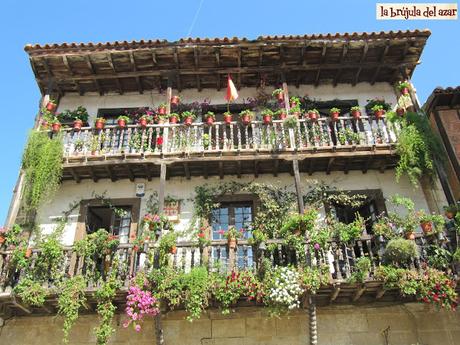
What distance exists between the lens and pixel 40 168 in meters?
10.9

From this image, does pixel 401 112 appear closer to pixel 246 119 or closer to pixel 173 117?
pixel 246 119

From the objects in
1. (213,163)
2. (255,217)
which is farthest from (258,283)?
(213,163)

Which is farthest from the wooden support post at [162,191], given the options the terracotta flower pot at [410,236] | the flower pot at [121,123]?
the terracotta flower pot at [410,236]

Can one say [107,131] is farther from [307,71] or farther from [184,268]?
[307,71]

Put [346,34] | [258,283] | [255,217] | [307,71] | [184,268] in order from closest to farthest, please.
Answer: [258,283], [184,268], [255,217], [346,34], [307,71]

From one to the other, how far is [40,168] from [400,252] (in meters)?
8.66

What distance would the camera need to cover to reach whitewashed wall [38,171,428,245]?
11.5 metres

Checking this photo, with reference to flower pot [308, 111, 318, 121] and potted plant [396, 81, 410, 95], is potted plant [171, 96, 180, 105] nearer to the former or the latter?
flower pot [308, 111, 318, 121]

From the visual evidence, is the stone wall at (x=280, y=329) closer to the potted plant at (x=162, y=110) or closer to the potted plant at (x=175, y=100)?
the potted plant at (x=162, y=110)

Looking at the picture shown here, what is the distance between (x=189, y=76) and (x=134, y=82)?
68.1 inches

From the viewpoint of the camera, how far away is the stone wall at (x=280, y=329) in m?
9.62

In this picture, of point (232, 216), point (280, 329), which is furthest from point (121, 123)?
point (280, 329)

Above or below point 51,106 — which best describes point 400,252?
below

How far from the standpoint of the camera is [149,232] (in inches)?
403
